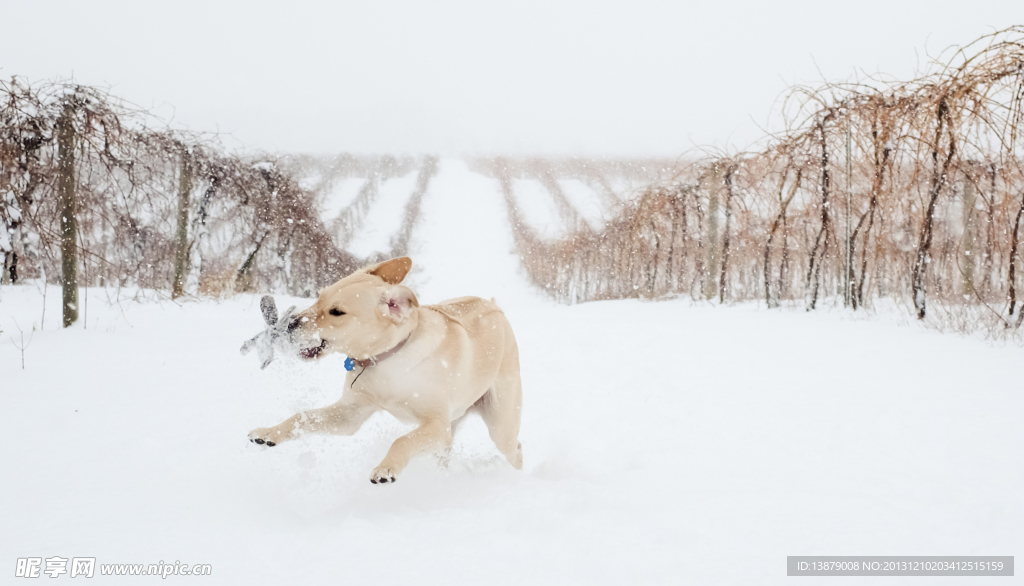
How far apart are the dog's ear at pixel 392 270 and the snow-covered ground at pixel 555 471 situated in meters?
0.68

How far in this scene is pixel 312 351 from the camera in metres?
2.39

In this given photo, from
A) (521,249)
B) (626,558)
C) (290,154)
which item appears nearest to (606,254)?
(290,154)

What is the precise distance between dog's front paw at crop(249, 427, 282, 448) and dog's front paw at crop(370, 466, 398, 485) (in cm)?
58

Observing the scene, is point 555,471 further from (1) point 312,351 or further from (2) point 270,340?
(2) point 270,340

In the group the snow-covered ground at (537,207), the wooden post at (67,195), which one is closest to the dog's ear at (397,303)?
the wooden post at (67,195)

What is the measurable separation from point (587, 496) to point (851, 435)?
2048 mm

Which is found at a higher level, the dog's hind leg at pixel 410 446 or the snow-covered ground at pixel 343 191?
the snow-covered ground at pixel 343 191

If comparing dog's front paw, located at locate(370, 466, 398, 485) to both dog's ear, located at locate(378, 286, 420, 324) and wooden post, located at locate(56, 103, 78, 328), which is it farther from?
wooden post, located at locate(56, 103, 78, 328)

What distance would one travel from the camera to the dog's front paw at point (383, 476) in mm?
2037

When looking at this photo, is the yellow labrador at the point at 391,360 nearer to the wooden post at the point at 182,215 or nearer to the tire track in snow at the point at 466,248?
the wooden post at the point at 182,215

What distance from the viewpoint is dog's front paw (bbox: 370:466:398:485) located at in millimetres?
2037

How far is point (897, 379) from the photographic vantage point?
4.31 m

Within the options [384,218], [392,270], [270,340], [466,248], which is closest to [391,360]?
[392,270]

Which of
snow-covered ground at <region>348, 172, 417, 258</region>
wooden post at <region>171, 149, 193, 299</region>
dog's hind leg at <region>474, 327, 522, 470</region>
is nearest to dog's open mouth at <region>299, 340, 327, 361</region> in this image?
dog's hind leg at <region>474, 327, 522, 470</region>
